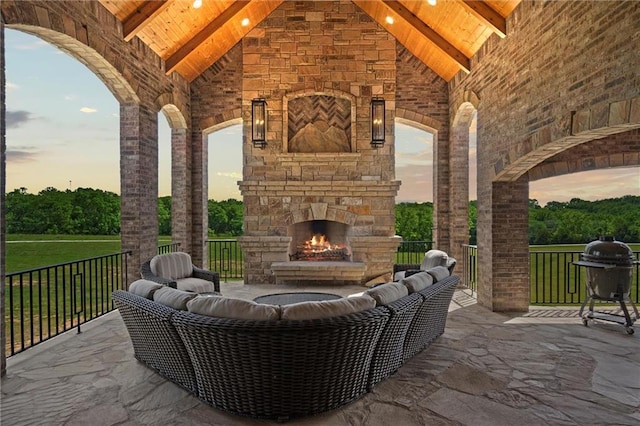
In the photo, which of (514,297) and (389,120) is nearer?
(514,297)

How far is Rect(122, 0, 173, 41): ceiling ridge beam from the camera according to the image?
5.12m

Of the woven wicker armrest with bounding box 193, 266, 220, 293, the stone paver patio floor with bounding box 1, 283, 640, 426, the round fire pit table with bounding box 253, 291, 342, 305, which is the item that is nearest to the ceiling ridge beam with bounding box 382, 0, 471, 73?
the stone paver patio floor with bounding box 1, 283, 640, 426

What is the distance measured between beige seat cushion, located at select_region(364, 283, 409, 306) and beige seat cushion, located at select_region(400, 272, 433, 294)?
0.15 meters

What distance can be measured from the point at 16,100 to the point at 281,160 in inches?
393

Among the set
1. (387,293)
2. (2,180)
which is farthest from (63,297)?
(387,293)

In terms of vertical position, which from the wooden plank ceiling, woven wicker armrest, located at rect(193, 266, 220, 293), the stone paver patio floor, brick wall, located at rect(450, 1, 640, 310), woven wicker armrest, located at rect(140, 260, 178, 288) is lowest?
the stone paver patio floor

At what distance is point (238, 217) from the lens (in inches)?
512

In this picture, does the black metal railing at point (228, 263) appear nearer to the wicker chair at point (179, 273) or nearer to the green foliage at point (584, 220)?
the wicker chair at point (179, 273)

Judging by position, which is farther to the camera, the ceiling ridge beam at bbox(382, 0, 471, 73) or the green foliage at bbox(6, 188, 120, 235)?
the green foliage at bbox(6, 188, 120, 235)

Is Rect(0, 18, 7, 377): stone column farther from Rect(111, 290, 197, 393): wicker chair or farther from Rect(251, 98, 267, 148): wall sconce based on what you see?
Rect(251, 98, 267, 148): wall sconce

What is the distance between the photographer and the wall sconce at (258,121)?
280 inches

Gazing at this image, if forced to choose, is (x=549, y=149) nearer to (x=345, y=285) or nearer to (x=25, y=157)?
(x=345, y=285)

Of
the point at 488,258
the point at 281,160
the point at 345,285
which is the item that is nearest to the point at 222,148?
the point at 281,160

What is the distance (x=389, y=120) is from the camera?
289 inches
